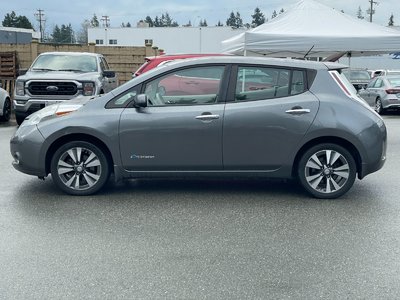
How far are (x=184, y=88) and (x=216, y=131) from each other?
0.70 meters

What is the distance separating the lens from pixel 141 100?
19.5ft

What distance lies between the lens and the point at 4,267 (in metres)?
4.14

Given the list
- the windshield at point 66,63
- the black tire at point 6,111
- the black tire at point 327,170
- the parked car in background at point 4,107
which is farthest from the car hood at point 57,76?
the black tire at point 327,170

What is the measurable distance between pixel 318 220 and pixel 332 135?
117 cm

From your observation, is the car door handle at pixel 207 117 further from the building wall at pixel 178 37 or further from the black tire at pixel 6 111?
the building wall at pixel 178 37

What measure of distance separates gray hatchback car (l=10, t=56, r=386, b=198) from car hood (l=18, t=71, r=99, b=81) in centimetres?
599

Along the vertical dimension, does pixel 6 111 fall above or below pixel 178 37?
below

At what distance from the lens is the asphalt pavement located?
380 centimetres

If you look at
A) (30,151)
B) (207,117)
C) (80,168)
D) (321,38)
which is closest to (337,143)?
(207,117)

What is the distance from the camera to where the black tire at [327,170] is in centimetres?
611

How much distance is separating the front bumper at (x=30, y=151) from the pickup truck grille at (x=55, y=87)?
19.4 feet

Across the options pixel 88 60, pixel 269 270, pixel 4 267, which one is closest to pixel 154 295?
pixel 269 270

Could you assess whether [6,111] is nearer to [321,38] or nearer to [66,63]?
[66,63]

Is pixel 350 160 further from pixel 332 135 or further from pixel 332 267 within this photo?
pixel 332 267
